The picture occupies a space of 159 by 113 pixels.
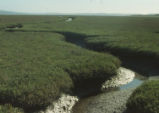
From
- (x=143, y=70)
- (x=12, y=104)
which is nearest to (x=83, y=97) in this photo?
(x=12, y=104)

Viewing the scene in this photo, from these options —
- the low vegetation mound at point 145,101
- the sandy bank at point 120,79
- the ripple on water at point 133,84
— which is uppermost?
the low vegetation mound at point 145,101

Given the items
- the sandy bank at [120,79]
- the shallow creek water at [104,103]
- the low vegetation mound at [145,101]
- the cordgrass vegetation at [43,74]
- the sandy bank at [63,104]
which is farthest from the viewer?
the sandy bank at [120,79]

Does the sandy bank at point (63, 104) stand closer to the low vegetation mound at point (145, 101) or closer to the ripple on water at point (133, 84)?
the low vegetation mound at point (145, 101)

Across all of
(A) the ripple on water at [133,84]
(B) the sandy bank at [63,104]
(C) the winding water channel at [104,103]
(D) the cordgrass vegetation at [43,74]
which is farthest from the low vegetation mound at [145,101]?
(D) the cordgrass vegetation at [43,74]

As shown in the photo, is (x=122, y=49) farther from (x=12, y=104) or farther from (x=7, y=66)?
(x=12, y=104)

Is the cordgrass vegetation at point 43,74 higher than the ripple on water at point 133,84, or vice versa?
the cordgrass vegetation at point 43,74

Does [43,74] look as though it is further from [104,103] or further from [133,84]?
[133,84]

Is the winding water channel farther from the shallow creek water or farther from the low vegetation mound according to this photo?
the low vegetation mound

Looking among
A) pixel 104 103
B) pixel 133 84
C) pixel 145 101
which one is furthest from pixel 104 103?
pixel 133 84
